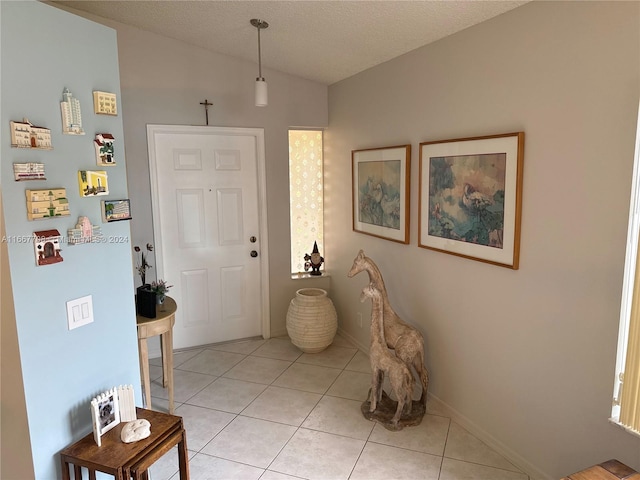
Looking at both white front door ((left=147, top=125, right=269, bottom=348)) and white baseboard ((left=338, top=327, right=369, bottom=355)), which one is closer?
white front door ((left=147, top=125, right=269, bottom=348))

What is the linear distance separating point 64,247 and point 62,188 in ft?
0.77

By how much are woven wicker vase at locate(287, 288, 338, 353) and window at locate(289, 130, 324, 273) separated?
2.13ft

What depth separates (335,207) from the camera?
423 centimetres

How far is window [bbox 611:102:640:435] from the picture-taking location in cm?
172

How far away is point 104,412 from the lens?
1807 millimetres

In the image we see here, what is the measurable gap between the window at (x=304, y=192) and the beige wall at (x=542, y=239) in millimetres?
1387

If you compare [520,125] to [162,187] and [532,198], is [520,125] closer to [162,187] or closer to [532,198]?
[532,198]

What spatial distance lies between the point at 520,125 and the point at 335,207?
2212 mm

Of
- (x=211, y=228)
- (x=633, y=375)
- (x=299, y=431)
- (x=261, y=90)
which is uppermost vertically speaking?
(x=261, y=90)

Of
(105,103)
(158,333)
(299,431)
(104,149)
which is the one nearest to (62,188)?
(104,149)

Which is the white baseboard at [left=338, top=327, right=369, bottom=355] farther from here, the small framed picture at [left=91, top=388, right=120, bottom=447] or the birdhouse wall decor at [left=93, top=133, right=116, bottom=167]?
the birdhouse wall decor at [left=93, top=133, right=116, bottom=167]

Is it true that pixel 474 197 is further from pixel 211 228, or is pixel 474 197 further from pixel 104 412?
pixel 211 228

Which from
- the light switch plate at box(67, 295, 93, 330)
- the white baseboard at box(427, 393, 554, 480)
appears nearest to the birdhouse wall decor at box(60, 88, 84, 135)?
the light switch plate at box(67, 295, 93, 330)

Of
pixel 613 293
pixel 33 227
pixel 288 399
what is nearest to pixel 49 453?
pixel 33 227
